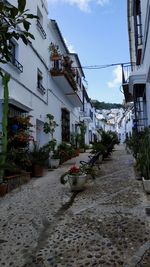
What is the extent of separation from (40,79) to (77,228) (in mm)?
8688

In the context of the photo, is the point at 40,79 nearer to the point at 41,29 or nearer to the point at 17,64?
the point at 41,29

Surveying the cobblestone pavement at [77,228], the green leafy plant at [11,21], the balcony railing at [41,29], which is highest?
the balcony railing at [41,29]

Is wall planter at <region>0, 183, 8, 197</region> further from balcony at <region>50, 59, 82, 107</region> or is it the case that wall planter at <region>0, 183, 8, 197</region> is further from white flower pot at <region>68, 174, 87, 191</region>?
balcony at <region>50, 59, 82, 107</region>

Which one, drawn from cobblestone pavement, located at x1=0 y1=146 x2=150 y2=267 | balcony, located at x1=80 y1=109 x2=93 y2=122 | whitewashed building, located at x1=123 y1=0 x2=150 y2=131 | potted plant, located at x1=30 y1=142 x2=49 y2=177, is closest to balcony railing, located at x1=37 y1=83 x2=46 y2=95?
potted plant, located at x1=30 y1=142 x2=49 y2=177

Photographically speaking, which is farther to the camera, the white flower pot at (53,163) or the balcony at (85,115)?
the balcony at (85,115)

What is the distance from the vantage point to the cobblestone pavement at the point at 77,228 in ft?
9.72

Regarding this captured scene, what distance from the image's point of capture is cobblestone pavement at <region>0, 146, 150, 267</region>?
2963 mm

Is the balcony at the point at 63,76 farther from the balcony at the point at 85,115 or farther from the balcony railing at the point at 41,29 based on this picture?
the balcony at the point at 85,115

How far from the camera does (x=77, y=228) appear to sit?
3861 mm

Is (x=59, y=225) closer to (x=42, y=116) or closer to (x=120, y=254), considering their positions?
(x=120, y=254)

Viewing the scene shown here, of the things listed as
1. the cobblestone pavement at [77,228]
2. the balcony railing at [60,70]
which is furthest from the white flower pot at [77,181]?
the balcony railing at [60,70]

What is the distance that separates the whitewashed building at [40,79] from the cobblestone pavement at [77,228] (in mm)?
3480

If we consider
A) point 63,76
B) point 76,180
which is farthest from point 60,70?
point 76,180

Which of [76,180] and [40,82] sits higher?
[40,82]
